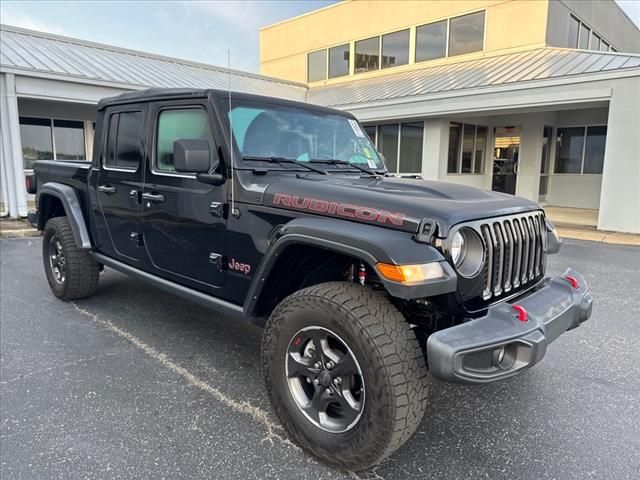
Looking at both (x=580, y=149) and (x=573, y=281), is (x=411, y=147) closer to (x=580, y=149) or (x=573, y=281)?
(x=580, y=149)

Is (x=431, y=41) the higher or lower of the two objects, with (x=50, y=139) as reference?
higher

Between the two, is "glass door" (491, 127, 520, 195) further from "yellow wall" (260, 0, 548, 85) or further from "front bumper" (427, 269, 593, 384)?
"front bumper" (427, 269, 593, 384)

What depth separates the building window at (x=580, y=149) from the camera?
46.9ft

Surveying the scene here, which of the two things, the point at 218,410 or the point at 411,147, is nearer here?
the point at 218,410

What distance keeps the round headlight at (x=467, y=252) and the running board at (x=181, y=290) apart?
1406mm

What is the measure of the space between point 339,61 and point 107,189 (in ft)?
59.7

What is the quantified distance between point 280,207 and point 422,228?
2.96ft

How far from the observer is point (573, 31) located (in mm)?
15961

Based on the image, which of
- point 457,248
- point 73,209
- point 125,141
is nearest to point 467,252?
point 457,248

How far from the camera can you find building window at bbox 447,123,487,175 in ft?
48.6

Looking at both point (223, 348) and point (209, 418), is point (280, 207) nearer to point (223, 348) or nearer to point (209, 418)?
point (209, 418)

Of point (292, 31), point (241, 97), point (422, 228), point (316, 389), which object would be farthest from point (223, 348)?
point (292, 31)

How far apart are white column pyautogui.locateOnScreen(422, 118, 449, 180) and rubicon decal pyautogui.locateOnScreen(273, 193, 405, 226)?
39.5ft

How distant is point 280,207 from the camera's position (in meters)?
2.77
